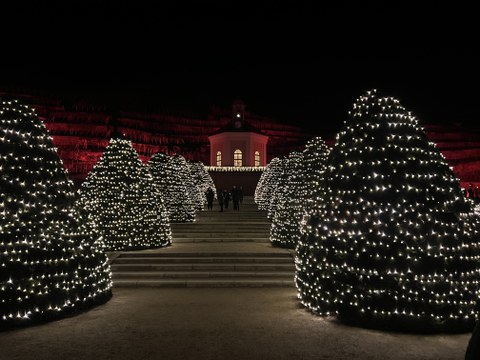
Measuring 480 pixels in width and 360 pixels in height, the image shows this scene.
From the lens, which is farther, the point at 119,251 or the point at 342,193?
the point at 119,251

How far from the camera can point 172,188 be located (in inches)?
826

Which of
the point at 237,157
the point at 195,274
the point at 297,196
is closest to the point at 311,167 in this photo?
the point at 297,196

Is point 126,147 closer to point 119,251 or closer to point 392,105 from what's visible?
point 119,251

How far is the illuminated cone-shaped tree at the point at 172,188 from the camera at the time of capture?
812 inches

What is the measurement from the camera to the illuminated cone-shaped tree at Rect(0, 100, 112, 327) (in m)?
7.73

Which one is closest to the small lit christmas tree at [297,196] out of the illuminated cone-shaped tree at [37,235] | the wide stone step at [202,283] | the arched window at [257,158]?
the wide stone step at [202,283]

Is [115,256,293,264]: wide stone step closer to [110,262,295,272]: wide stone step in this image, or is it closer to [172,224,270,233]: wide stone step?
[110,262,295,272]: wide stone step

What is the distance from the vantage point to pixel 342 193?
831cm

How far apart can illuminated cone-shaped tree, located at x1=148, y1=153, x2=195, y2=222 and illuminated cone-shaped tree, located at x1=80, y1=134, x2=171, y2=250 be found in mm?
4887

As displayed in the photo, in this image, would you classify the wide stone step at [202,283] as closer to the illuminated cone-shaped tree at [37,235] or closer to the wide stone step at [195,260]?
the wide stone step at [195,260]

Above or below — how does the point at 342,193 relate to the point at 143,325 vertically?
above

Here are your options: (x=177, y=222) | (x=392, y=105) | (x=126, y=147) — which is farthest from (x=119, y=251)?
(x=392, y=105)

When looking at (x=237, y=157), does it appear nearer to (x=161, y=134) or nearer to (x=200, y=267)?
(x=161, y=134)

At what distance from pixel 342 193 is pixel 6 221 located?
5.97m
